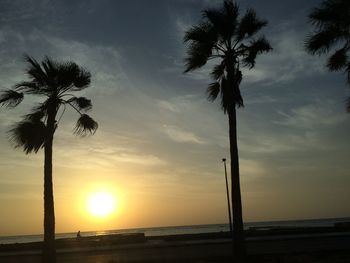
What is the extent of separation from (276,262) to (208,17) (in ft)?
39.3

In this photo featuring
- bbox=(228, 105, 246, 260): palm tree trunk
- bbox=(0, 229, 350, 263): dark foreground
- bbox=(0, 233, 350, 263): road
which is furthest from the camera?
bbox=(0, 233, 350, 263): road

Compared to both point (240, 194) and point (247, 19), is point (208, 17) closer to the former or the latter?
point (247, 19)

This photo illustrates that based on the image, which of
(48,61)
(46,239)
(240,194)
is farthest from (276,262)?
(48,61)

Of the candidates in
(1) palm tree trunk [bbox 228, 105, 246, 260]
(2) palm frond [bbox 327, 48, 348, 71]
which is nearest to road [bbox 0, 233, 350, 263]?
(1) palm tree trunk [bbox 228, 105, 246, 260]

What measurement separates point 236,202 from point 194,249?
8250 mm

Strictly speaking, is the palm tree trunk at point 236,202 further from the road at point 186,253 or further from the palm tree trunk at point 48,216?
the palm tree trunk at point 48,216

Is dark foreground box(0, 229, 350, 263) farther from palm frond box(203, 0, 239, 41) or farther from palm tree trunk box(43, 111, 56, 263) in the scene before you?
palm frond box(203, 0, 239, 41)

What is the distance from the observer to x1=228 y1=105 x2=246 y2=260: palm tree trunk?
20375mm

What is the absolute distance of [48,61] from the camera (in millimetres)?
21047

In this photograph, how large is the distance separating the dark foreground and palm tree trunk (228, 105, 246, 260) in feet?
1.73

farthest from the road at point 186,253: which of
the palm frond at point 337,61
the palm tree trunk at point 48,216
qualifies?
the palm frond at point 337,61

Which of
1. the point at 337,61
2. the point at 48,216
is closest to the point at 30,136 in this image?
the point at 48,216

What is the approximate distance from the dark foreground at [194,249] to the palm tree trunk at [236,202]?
528 mm

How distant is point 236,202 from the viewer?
20891mm
